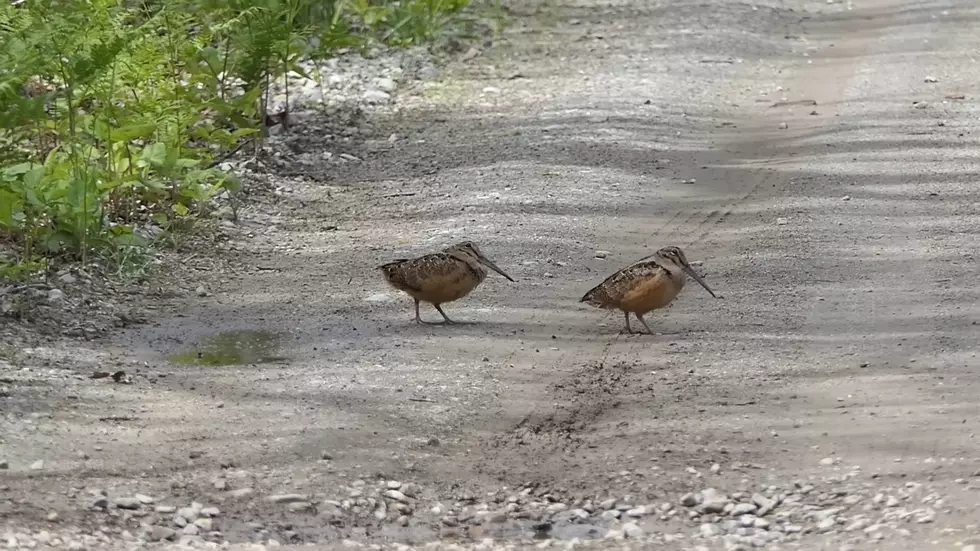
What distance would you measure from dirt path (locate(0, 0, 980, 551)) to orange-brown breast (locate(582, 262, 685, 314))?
0.71 feet

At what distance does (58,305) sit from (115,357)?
2.86 feet

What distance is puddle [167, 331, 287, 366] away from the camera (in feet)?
26.0

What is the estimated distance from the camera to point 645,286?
310 inches

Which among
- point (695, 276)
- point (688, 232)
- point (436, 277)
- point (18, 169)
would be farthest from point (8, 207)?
point (688, 232)

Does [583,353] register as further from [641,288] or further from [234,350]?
[234,350]

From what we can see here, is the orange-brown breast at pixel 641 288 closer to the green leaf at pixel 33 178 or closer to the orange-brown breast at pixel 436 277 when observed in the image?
the orange-brown breast at pixel 436 277

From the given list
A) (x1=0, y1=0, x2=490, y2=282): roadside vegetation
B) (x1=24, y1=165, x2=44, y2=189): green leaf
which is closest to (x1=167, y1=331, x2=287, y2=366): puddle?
(x1=0, y1=0, x2=490, y2=282): roadside vegetation

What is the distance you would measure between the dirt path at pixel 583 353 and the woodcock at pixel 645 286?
0.68ft

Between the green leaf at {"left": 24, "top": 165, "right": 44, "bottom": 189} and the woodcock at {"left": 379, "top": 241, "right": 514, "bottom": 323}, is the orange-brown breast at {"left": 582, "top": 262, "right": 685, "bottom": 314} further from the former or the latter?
the green leaf at {"left": 24, "top": 165, "right": 44, "bottom": 189}

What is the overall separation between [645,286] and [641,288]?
0.08ft

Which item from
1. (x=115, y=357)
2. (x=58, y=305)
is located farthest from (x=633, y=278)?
(x=58, y=305)

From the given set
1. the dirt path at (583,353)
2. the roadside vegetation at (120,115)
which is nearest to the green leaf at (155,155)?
the roadside vegetation at (120,115)

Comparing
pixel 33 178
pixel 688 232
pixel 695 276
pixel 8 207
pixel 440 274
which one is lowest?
pixel 688 232

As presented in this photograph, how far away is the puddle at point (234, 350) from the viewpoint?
26.0ft
